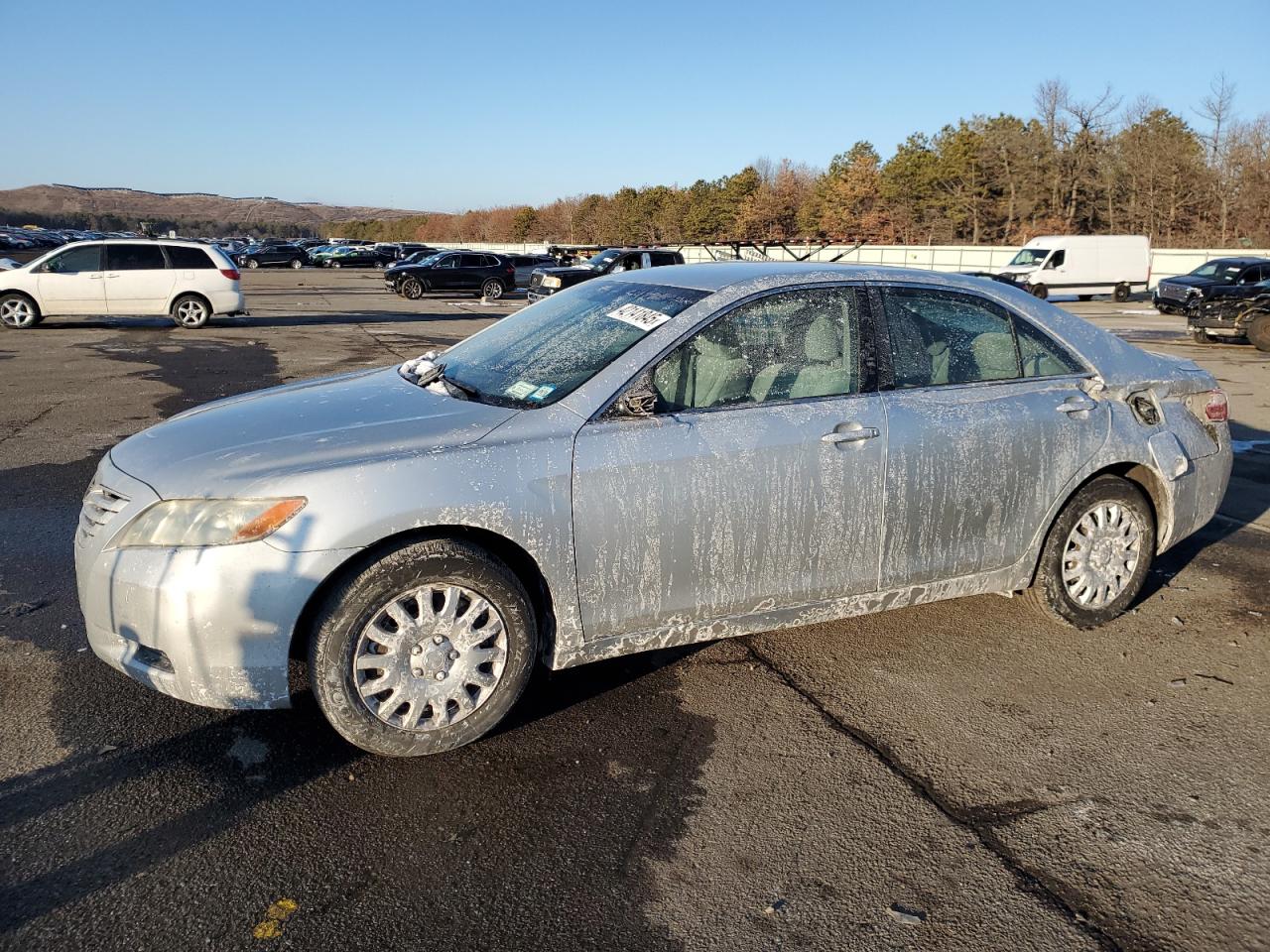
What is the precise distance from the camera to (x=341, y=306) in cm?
2698

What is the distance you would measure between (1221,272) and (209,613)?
95.6 feet

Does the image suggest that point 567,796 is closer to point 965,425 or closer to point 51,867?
point 51,867

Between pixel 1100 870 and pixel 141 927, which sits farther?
pixel 1100 870

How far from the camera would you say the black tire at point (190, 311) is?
1912 cm

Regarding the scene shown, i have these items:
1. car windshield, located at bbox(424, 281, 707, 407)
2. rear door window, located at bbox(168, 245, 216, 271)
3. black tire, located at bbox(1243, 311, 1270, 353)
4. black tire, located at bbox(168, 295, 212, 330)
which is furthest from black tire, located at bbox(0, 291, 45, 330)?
black tire, located at bbox(1243, 311, 1270, 353)

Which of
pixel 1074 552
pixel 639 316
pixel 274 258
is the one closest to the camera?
pixel 639 316

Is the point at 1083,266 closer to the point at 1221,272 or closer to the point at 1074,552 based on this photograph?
the point at 1221,272

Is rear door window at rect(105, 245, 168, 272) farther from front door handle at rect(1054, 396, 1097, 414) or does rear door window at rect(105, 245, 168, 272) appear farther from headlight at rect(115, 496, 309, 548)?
front door handle at rect(1054, 396, 1097, 414)

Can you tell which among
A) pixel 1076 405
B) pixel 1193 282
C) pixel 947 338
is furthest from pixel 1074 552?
pixel 1193 282

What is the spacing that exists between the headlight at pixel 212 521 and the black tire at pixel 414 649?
0.98ft

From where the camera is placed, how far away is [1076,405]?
173 inches

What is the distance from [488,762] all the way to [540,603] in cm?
57

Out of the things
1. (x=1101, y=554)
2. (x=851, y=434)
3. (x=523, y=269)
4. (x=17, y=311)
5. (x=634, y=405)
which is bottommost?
(x=1101, y=554)

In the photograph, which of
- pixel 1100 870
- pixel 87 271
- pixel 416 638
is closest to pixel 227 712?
pixel 416 638
